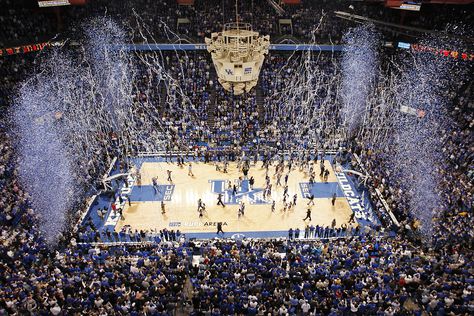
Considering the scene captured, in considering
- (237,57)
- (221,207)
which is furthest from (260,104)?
(237,57)

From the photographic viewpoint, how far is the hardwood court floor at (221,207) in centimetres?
2114

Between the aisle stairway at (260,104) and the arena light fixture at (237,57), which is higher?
the arena light fixture at (237,57)

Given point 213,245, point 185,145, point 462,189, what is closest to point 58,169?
point 185,145

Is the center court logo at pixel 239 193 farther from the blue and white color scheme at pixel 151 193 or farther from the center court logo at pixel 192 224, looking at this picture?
the blue and white color scheme at pixel 151 193

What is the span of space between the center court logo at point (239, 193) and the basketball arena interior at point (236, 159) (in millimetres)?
163

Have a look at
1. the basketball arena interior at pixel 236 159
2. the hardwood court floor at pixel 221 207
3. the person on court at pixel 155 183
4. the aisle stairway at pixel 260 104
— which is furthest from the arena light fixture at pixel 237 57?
the aisle stairway at pixel 260 104

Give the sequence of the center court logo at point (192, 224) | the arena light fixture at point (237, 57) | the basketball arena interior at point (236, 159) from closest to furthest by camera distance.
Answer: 1. the basketball arena interior at point (236, 159)
2. the arena light fixture at point (237, 57)
3. the center court logo at point (192, 224)

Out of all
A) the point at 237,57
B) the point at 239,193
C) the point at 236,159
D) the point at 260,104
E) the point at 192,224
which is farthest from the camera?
the point at 260,104

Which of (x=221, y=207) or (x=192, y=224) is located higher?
(x=221, y=207)

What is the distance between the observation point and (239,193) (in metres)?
23.9

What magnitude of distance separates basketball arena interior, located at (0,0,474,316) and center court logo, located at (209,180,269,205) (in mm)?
163

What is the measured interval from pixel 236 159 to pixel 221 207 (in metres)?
5.71

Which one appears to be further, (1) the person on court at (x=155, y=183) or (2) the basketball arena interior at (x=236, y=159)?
(1) the person on court at (x=155, y=183)

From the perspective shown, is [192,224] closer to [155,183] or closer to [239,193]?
[239,193]
